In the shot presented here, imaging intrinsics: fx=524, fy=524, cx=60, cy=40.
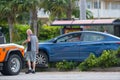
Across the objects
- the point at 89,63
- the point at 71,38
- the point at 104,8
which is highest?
the point at 71,38

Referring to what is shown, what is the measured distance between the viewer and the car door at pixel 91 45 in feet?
69.6

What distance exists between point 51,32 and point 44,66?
3202 cm

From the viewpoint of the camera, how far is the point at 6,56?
19109mm

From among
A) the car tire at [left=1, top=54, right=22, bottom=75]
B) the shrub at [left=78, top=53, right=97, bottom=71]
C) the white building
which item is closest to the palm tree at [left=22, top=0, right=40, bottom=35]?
the shrub at [left=78, top=53, right=97, bottom=71]

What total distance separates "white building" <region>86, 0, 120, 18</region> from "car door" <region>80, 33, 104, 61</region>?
57867 mm

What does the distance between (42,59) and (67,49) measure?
45.3 inches

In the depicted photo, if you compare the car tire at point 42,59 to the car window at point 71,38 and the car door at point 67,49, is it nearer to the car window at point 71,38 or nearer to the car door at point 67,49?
the car door at point 67,49

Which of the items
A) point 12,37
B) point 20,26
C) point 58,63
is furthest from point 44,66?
point 20,26

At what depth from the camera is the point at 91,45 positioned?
2122 centimetres

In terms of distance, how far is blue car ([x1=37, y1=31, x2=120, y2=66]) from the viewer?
834 inches

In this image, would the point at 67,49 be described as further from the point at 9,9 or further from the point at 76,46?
the point at 9,9

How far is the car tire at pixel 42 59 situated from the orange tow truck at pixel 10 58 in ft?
4.88

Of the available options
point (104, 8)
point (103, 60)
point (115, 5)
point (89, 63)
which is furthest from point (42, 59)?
point (115, 5)

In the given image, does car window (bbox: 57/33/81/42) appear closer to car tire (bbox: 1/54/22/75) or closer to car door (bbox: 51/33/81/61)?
car door (bbox: 51/33/81/61)
